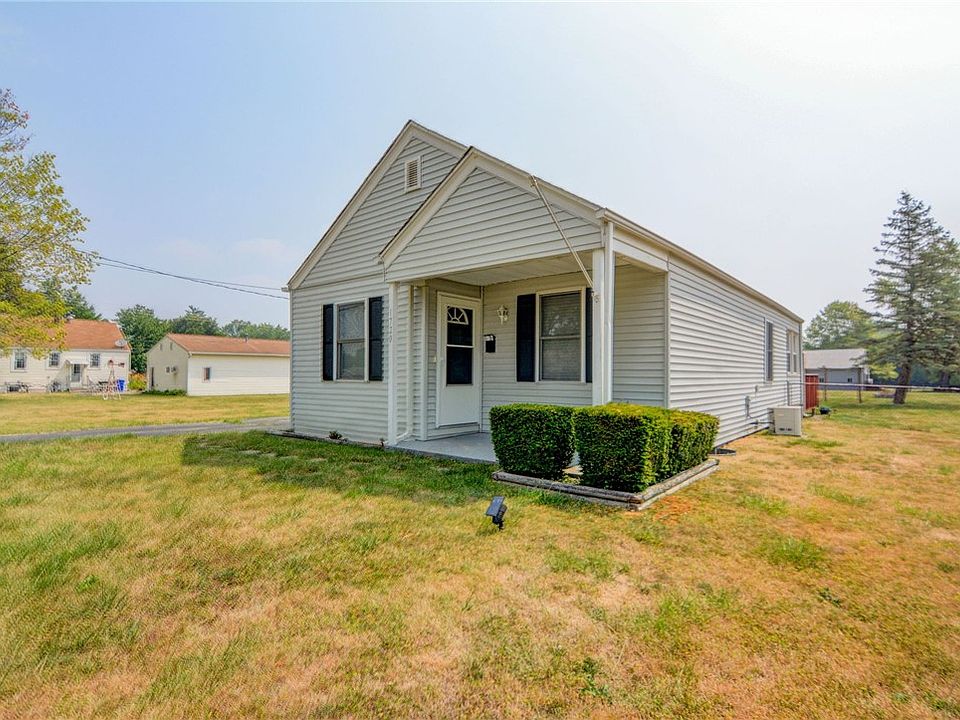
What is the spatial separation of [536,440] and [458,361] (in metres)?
3.45

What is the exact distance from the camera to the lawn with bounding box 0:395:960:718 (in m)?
1.89

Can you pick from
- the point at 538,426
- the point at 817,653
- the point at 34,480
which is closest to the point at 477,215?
the point at 538,426

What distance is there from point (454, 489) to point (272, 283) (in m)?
27.8

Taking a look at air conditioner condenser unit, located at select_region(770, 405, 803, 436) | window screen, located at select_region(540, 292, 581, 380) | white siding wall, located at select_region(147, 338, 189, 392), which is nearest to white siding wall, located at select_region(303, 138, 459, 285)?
window screen, located at select_region(540, 292, 581, 380)

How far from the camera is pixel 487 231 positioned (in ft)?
20.6

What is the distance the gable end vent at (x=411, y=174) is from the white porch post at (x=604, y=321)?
4.29 meters

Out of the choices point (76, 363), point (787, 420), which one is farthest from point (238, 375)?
point (787, 420)

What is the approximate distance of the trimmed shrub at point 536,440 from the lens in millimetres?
5148

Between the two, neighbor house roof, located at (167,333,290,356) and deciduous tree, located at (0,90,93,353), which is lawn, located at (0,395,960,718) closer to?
deciduous tree, located at (0,90,93,353)

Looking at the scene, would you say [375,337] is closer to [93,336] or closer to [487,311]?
[487,311]

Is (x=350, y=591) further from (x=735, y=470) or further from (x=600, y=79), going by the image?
(x=600, y=79)

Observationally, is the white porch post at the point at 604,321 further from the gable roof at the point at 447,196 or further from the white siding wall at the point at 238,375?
the white siding wall at the point at 238,375

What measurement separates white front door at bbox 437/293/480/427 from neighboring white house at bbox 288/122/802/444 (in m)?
0.03

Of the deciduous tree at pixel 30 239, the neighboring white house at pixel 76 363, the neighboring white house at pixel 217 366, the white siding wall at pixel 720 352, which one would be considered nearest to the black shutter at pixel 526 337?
the white siding wall at pixel 720 352
